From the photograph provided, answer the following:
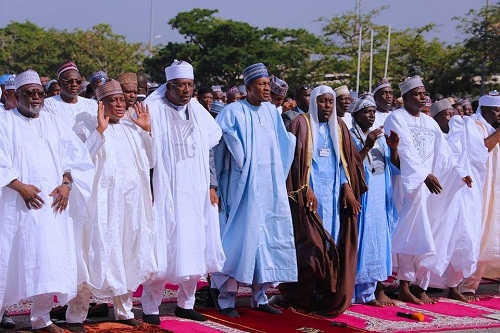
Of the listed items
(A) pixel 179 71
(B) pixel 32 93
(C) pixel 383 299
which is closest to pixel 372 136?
(C) pixel 383 299

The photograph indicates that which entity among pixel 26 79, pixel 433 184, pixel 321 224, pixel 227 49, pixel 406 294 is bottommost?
pixel 406 294

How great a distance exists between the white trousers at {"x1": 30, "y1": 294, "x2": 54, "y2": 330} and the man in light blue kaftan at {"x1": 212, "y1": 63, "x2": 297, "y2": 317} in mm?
1963

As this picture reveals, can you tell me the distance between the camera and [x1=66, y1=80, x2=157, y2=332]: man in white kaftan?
7.74m

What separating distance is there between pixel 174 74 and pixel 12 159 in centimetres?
185

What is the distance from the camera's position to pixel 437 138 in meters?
10.5

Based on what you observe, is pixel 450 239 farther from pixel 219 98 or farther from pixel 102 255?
pixel 219 98

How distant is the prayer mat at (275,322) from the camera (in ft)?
27.5

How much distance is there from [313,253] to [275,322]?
87 centimetres

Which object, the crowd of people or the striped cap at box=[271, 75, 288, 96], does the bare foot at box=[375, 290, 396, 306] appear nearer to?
the crowd of people

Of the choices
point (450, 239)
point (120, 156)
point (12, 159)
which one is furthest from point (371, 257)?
point (12, 159)

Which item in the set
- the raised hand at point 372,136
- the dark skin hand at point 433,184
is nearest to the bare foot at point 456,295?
the dark skin hand at point 433,184

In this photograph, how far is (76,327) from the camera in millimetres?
7766

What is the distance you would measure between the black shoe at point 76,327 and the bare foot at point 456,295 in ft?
15.0

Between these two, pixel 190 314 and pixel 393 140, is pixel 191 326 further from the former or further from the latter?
pixel 393 140
